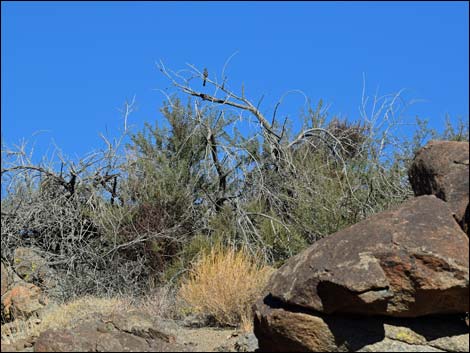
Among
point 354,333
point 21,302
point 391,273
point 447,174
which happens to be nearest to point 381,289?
point 391,273

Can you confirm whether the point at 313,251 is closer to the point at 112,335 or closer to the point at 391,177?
the point at 112,335

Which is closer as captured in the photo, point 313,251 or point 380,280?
point 380,280

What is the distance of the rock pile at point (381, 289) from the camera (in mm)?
7383

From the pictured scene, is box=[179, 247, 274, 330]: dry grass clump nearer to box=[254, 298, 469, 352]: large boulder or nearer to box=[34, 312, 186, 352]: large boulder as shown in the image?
box=[34, 312, 186, 352]: large boulder

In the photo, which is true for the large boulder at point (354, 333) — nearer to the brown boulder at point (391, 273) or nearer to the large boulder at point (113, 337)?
the brown boulder at point (391, 273)

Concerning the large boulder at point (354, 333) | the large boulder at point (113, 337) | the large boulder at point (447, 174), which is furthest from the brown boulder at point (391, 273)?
the large boulder at point (113, 337)

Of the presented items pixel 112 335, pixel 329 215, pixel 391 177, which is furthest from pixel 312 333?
pixel 391 177

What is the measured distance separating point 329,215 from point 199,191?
290 centimetres

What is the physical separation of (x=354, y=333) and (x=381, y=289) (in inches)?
25.7

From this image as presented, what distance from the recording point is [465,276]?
24.3ft

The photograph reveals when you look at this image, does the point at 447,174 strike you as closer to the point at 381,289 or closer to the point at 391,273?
the point at 391,273

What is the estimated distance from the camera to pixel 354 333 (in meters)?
7.61

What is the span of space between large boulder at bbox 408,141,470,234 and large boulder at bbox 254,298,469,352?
115 centimetres

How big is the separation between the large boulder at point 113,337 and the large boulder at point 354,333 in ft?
3.27
